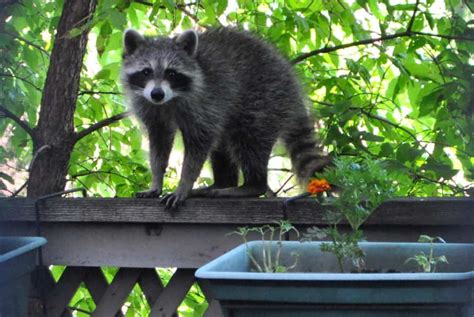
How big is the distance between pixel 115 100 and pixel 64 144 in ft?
3.78

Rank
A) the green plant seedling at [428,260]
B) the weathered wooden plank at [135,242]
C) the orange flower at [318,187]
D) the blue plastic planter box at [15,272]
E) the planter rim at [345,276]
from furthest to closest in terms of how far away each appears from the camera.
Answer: the weathered wooden plank at [135,242], the blue plastic planter box at [15,272], the orange flower at [318,187], the green plant seedling at [428,260], the planter rim at [345,276]

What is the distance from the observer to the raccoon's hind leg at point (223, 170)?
3.48m

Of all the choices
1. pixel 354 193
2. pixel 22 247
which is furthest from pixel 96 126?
pixel 354 193

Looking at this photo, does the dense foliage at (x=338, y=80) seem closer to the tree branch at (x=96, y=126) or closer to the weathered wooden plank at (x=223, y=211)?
the tree branch at (x=96, y=126)

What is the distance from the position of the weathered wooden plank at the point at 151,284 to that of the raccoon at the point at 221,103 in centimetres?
79

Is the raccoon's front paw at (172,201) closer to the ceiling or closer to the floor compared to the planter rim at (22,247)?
closer to the ceiling

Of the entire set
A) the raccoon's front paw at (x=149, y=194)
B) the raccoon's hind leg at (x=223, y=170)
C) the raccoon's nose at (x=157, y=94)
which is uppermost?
the raccoon's nose at (x=157, y=94)

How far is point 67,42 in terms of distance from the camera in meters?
2.98

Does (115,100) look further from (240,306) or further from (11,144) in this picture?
(240,306)

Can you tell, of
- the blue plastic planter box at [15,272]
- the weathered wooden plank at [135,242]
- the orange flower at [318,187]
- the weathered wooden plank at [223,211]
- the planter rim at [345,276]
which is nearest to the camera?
the planter rim at [345,276]

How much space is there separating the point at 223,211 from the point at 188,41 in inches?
51.2

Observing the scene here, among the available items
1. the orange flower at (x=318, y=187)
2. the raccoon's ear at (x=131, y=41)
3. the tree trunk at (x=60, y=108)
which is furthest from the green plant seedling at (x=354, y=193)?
the raccoon's ear at (x=131, y=41)

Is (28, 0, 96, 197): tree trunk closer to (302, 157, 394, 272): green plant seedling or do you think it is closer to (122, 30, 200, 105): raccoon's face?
(122, 30, 200, 105): raccoon's face

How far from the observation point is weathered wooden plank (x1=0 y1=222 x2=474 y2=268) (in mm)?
2303
